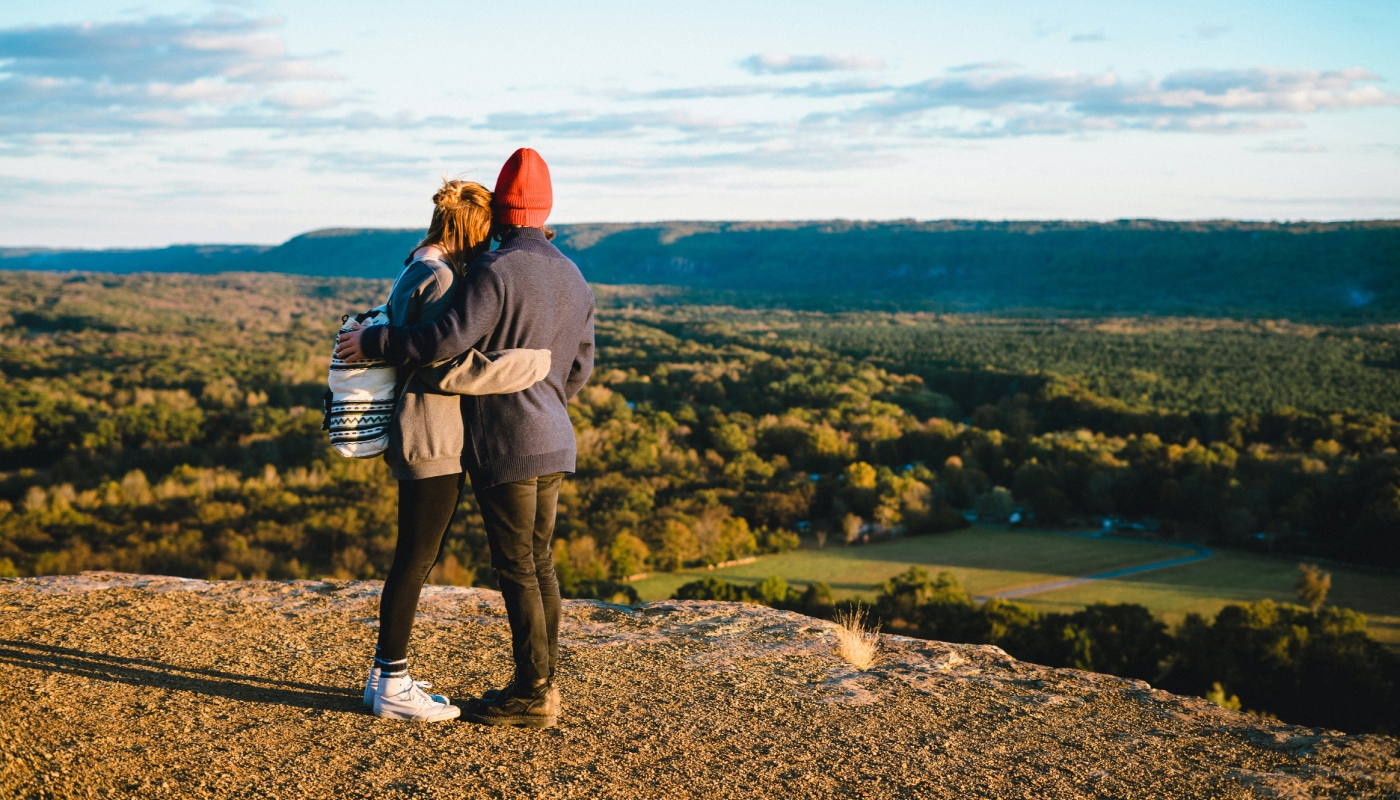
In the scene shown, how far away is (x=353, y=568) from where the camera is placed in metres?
23.4

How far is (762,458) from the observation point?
4388cm

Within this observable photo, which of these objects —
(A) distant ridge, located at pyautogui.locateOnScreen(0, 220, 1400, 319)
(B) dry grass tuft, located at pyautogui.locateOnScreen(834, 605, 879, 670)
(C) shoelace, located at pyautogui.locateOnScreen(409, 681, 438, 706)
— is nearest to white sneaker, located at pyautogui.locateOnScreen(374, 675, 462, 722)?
(C) shoelace, located at pyautogui.locateOnScreen(409, 681, 438, 706)

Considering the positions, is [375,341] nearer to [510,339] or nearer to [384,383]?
[384,383]

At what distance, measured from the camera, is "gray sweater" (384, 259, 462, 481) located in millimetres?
3738

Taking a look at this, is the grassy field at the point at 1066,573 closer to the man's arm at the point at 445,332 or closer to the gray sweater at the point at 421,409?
the gray sweater at the point at 421,409

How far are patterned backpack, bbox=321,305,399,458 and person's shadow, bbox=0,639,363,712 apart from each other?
4.06 ft

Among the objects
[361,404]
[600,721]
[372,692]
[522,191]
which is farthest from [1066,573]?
[361,404]

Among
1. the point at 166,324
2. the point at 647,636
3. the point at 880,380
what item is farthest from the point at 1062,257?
the point at 647,636

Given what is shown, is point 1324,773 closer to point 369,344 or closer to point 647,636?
point 647,636

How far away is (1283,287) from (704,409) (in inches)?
4288

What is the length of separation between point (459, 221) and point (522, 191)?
27 cm

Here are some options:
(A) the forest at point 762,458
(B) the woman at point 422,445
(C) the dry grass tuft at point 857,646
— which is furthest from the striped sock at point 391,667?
(A) the forest at point 762,458

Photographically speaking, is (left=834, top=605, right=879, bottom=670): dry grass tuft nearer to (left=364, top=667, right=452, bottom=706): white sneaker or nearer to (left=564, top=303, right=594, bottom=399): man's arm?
(left=364, top=667, right=452, bottom=706): white sneaker

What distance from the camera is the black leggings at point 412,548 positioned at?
3.84 metres
